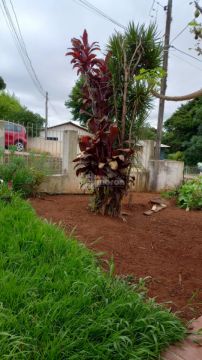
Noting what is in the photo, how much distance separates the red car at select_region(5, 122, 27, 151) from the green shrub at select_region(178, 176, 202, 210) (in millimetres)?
3672

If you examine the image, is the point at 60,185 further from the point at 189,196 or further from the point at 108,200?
the point at 189,196

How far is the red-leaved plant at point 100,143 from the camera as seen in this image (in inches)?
187

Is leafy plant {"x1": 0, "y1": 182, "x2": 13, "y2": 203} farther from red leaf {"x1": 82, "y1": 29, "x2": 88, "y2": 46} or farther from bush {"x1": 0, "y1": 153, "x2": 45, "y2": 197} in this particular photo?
red leaf {"x1": 82, "y1": 29, "x2": 88, "y2": 46}

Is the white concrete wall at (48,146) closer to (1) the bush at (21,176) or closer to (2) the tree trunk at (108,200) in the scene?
(1) the bush at (21,176)

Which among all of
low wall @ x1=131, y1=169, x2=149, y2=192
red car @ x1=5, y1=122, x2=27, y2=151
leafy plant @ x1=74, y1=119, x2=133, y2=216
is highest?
red car @ x1=5, y1=122, x2=27, y2=151

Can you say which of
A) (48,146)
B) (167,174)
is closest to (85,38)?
(48,146)

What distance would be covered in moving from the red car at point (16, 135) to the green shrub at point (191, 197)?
3.67 metres

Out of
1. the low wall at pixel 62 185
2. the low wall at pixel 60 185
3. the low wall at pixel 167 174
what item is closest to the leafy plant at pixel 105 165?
the low wall at pixel 62 185

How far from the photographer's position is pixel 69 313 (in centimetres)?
205

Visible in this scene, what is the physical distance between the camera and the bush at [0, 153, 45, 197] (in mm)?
5770

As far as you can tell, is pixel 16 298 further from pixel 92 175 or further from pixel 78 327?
pixel 92 175

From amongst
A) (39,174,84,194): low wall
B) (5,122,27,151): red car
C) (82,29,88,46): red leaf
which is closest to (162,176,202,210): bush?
(39,174,84,194): low wall

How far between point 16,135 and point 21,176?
216 centimetres

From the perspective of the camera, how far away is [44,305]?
2.11 m
